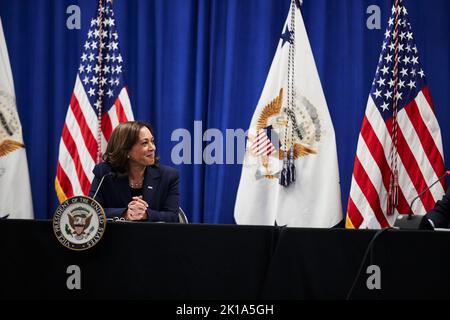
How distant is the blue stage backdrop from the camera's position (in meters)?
4.65

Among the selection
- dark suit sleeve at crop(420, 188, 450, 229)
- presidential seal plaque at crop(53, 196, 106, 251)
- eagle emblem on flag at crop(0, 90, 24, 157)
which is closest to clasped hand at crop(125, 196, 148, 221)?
presidential seal plaque at crop(53, 196, 106, 251)

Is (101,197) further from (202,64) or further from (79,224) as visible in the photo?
(202,64)

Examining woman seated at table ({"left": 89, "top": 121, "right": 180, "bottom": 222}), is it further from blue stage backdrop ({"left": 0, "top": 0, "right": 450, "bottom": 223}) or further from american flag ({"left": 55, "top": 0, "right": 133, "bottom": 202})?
blue stage backdrop ({"left": 0, "top": 0, "right": 450, "bottom": 223})

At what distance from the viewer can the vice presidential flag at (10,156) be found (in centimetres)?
463

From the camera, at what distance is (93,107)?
4613 millimetres

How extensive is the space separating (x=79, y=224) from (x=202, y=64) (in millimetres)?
2620

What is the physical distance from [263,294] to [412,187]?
2428 millimetres

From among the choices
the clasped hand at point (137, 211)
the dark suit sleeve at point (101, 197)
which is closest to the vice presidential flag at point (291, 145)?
the dark suit sleeve at point (101, 197)

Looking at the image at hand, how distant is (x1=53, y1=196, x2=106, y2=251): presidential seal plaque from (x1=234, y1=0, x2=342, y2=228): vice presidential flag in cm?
233

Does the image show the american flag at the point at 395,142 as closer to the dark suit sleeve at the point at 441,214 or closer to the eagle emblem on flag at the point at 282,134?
the eagle emblem on flag at the point at 282,134

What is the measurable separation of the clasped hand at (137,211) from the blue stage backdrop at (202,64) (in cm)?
163

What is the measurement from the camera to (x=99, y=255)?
2.33m
